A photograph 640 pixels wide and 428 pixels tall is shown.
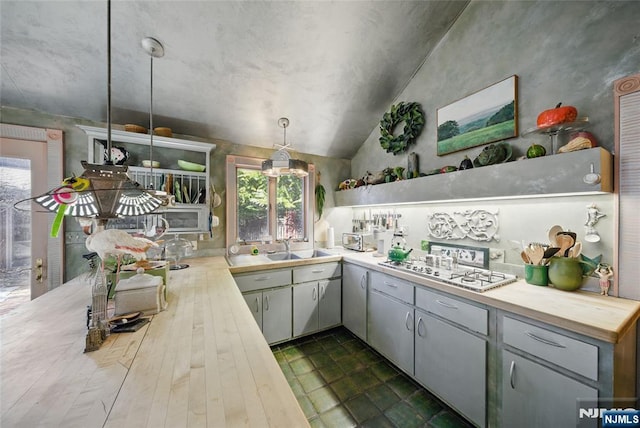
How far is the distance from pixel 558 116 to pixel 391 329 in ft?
6.46

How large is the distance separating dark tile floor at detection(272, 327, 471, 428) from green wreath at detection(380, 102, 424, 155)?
2.30m

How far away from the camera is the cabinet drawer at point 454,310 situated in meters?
1.39

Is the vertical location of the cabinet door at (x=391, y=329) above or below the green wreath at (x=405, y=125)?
below

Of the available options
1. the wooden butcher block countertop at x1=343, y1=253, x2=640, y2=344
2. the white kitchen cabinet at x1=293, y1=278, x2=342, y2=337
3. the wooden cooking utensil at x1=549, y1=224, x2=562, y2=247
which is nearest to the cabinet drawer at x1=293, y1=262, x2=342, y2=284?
the white kitchen cabinet at x1=293, y1=278, x2=342, y2=337

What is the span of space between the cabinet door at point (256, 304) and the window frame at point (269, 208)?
0.68 m

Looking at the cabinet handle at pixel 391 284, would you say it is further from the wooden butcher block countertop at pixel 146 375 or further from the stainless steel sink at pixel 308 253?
the wooden butcher block countertop at pixel 146 375

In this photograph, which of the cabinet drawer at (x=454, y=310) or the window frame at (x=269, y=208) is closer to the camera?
the cabinet drawer at (x=454, y=310)

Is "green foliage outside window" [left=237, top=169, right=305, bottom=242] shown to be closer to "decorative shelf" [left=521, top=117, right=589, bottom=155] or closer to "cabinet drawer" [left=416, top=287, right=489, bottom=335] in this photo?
"cabinet drawer" [left=416, top=287, right=489, bottom=335]

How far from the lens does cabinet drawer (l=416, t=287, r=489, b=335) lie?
1.39 meters

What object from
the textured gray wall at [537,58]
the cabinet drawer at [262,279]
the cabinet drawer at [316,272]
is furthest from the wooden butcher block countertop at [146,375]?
the textured gray wall at [537,58]

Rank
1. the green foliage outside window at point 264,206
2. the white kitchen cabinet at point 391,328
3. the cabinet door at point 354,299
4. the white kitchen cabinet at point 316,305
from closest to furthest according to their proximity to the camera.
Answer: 1. the white kitchen cabinet at point 391,328
2. the cabinet door at point 354,299
3. the white kitchen cabinet at point 316,305
4. the green foliage outside window at point 264,206

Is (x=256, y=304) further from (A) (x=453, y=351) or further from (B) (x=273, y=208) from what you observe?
(A) (x=453, y=351)

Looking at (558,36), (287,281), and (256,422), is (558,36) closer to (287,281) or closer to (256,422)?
(256,422)

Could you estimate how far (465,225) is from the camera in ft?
6.72
